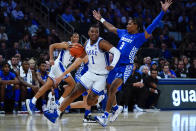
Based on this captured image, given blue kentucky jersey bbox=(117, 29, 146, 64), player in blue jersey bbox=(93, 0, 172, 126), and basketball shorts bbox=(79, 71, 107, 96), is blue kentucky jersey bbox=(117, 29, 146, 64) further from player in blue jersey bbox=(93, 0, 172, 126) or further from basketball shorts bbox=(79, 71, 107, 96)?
basketball shorts bbox=(79, 71, 107, 96)

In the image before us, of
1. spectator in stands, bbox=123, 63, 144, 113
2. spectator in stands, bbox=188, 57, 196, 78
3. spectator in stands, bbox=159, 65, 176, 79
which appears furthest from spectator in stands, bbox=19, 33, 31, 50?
spectator in stands, bbox=188, 57, 196, 78

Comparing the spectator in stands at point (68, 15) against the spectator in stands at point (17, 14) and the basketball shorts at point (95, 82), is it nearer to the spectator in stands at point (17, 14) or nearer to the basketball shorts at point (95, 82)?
the spectator in stands at point (17, 14)

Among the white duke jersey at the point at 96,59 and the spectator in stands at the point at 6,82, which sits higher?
the white duke jersey at the point at 96,59

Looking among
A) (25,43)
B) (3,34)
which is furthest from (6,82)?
(3,34)

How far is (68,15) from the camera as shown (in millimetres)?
19375

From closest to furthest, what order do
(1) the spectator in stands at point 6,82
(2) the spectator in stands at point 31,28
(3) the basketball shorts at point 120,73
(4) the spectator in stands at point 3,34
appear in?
(3) the basketball shorts at point 120,73
(1) the spectator in stands at point 6,82
(4) the spectator in stands at point 3,34
(2) the spectator in stands at point 31,28

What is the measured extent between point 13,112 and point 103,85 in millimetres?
5409

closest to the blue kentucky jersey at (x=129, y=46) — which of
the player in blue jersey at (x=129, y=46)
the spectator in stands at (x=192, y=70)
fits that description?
the player in blue jersey at (x=129, y=46)

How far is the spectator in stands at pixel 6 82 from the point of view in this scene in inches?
501

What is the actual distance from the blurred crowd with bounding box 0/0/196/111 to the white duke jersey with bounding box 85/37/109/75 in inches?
197

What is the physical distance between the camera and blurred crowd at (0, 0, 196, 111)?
13.2m

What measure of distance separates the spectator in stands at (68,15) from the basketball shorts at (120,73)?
10857mm

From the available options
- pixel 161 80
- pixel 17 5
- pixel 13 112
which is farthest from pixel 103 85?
pixel 17 5

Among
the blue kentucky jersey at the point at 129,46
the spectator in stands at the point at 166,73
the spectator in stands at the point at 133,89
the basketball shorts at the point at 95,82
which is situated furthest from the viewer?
the spectator in stands at the point at 166,73
